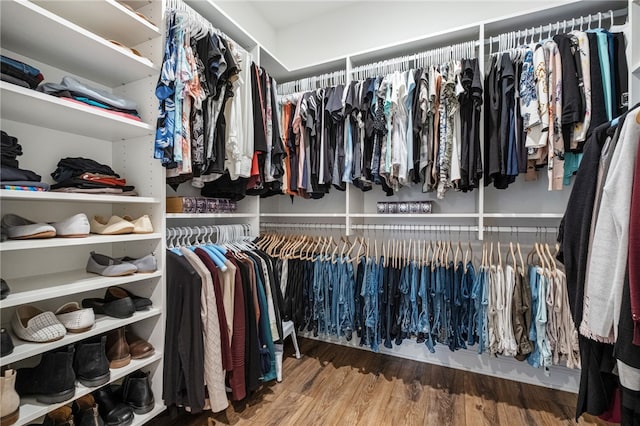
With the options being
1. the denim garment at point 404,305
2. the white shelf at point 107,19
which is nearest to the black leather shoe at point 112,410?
the denim garment at point 404,305

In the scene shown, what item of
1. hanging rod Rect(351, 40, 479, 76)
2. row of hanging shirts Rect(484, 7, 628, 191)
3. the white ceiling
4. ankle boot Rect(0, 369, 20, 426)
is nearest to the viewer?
ankle boot Rect(0, 369, 20, 426)

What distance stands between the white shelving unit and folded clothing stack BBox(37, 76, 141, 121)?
0.07m

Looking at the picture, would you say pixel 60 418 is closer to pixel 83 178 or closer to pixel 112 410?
pixel 112 410

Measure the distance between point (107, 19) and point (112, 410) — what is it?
1825mm

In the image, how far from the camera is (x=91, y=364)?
1147 mm

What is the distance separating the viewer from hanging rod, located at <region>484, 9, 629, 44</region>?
161cm

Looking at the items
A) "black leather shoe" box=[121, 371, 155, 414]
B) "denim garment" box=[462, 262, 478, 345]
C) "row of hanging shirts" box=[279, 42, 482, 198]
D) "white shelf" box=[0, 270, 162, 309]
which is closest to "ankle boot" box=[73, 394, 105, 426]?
"black leather shoe" box=[121, 371, 155, 414]

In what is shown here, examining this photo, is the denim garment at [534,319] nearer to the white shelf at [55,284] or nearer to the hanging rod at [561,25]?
the hanging rod at [561,25]

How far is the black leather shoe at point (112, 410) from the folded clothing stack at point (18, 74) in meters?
1.35

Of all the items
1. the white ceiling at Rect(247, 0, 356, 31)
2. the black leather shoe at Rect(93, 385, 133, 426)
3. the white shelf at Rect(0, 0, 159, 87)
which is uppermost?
the white ceiling at Rect(247, 0, 356, 31)

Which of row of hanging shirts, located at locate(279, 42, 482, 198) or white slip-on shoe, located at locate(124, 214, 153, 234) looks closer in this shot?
white slip-on shoe, located at locate(124, 214, 153, 234)

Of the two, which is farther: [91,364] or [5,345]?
[91,364]

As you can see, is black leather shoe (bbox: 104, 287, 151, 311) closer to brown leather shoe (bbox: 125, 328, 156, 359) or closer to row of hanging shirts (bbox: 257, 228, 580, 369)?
brown leather shoe (bbox: 125, 328, 156, 359)

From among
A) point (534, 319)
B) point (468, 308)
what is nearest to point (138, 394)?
point (468, 308)
